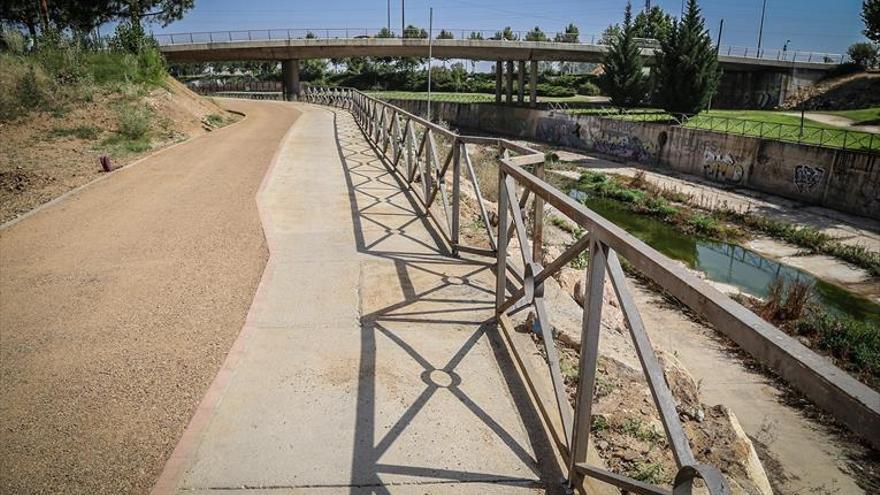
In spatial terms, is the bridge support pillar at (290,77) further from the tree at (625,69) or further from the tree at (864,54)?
the tree at (864,54)

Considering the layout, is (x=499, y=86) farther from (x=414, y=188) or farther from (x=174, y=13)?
(x=414, y=188)

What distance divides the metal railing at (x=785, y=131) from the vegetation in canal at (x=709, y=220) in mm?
4501

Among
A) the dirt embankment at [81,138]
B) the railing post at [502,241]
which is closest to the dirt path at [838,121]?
the dirt embankment at [81,138]

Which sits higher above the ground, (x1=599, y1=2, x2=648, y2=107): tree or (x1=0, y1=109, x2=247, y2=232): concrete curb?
(x1=599, y1=2, x2=648, y2=107): tree

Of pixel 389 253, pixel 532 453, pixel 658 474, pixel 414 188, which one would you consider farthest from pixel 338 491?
pixel 414 188

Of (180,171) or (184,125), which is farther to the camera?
(184,125)

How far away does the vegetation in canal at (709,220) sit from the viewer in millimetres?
15703

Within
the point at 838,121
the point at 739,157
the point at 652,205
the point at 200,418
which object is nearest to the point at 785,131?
the point at 739,157

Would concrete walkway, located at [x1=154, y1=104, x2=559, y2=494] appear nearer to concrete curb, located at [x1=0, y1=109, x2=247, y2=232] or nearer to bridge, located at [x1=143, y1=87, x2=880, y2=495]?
bridge, located at [x1=143, y1=87, x2=880, y2=495]

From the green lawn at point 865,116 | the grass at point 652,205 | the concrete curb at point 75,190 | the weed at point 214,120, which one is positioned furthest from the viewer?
the green lawn at point 865,116

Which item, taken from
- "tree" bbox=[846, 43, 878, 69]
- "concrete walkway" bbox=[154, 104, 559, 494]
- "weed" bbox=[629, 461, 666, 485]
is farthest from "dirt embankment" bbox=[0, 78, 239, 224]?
"tree" bbox=[846, 43, 878, 69]

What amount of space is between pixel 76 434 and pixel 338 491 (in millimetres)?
1746

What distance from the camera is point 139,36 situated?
22.0m

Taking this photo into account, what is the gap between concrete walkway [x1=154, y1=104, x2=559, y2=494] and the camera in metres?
2.70
